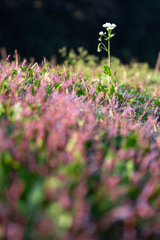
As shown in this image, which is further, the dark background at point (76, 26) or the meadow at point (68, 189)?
the dark background at point (76, 26)

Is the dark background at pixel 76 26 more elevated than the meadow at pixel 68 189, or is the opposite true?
the dark background at pixel 76 26

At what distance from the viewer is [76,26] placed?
1711 centimetres

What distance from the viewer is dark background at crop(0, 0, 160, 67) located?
1452 centimetres

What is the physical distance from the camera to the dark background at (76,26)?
14.5m

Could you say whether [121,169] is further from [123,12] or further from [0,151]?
[123,12]

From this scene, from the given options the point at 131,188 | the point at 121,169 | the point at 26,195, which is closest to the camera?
the point at 26,195

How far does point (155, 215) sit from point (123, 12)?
19.7 metres

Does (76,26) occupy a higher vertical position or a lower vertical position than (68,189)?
higher

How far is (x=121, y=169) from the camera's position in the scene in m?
1.89

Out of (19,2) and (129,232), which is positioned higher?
(19,2)

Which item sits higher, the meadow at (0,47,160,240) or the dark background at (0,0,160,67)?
the dark background at (0,0,160,67)

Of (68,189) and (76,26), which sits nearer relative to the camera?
(68,189)

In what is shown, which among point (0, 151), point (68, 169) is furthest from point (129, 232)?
point (0, 151)

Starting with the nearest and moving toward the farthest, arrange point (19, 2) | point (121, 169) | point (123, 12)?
1. point (121, 169)
2. point (19, 2)
3. point (123, 12)
